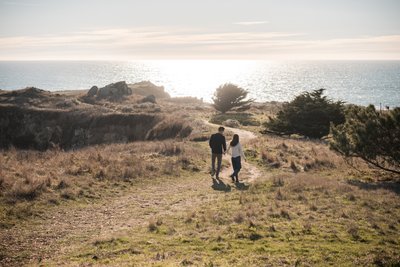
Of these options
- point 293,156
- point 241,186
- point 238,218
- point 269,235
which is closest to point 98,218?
point 238,218

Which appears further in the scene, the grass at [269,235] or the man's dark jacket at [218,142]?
the man's dark jacket at [218,142]

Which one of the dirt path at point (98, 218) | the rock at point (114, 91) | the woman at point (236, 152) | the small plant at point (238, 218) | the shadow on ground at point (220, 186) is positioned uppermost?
the rock at point (114, 91)

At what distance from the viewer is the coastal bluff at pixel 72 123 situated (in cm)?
4100

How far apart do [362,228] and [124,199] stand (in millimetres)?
8044

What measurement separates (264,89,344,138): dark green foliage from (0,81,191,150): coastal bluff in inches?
359

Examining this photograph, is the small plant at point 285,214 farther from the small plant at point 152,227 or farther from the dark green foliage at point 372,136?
the dark green foliage at point 372,136

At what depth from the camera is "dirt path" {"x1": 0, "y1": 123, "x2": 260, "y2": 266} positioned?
929 centimetres

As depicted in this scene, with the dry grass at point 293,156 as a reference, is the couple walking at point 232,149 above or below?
above

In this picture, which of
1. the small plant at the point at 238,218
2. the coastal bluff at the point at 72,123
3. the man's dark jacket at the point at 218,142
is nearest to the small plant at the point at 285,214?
the small plant at the point at 238,218

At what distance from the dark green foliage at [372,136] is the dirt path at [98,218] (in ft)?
15.3

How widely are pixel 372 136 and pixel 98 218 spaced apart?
A: 11.3 m

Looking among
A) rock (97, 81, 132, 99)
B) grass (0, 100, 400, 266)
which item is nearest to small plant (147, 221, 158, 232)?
grass (0, 100, 400, 266)

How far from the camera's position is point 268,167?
66.3 ft

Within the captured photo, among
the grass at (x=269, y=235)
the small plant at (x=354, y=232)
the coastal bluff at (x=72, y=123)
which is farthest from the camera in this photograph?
the coastal bluff at (x=72, y=123)
